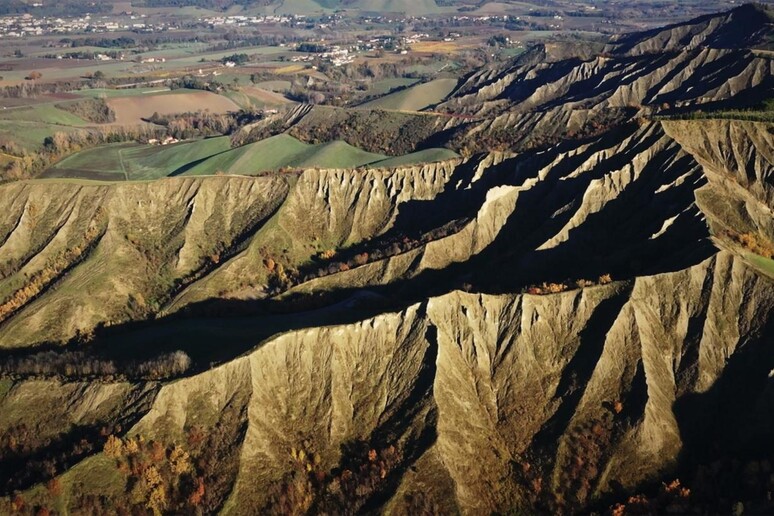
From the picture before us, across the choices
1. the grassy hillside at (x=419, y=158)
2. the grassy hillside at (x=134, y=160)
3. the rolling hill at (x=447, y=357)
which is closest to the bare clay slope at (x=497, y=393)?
the rolling hill at (x=447, y=357)

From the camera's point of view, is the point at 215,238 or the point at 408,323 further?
the point at 215,238

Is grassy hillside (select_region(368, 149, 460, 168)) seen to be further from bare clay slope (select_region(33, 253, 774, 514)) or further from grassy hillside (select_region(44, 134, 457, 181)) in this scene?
bare clay slope (select_region(33, 253, 774, 514))

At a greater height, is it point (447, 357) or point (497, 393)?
point (447, 357)

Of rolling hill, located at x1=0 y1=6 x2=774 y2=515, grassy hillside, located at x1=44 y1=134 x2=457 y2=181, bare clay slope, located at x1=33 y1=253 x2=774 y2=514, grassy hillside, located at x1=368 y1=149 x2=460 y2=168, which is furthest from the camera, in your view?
grassy hillside, located at x1=44 y1=134 x2=457 y2=181

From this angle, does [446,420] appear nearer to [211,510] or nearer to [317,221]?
[211,510]

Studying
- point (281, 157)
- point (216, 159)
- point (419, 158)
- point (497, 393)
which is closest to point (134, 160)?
point (216, 159)

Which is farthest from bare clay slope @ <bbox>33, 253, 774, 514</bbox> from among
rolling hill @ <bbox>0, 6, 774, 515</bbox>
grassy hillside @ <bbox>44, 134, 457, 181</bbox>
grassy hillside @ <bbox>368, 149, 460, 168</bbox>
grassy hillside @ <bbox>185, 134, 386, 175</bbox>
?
grassy hillside @ <bbox>185, 134, 386, 175</bbox>

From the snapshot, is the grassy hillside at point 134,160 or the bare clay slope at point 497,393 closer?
the bare clay slope at point 497,393

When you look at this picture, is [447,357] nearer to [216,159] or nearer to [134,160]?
[216,159]

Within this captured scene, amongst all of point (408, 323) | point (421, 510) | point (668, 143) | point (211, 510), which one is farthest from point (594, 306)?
point (211, 510)

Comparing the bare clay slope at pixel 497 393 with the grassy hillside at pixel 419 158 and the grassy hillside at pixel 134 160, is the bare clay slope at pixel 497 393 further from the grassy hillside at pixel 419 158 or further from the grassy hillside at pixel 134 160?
the grassy hillside at pixel 134 160

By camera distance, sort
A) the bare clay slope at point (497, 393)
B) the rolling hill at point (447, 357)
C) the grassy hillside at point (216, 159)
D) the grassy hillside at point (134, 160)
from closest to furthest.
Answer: the rolling hill at point (447, 357), the bare clay slope at point (497, 393), the grassy hillside at point (216, 159), the grassy hillside at point (134, 160)
